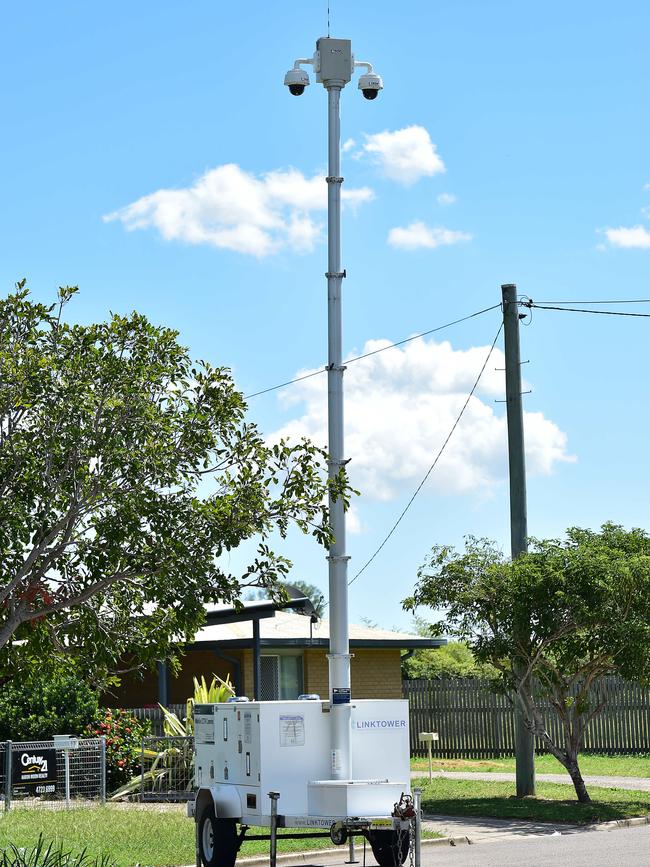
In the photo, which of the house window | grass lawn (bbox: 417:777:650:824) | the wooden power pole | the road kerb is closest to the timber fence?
the house window

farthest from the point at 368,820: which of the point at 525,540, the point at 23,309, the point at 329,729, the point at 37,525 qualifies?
the point at 525,540

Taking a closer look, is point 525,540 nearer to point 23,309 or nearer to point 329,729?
point 329,729

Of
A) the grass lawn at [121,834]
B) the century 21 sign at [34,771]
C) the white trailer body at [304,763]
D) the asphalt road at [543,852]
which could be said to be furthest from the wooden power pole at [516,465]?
the white trailer body at [304,763]

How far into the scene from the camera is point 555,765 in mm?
28109

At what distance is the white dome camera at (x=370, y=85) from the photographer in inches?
565

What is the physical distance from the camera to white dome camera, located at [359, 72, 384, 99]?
14359 mm

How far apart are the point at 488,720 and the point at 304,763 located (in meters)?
19.4

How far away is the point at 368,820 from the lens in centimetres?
1255

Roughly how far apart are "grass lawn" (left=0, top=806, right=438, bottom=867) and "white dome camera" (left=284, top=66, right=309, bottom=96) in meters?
8.46

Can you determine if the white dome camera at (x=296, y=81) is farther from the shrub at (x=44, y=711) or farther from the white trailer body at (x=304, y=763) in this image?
the shrub at (x=44, y=711)

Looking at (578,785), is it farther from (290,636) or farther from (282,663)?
(282,663)

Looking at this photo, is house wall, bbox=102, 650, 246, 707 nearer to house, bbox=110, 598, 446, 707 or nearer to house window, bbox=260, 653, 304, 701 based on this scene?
house, bbox=110, 598, 446, 707

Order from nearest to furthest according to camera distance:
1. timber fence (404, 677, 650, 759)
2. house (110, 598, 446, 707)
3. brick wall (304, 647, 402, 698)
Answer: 1. house (110, 598, 446, 707)
2. timber fence (404, 677, 650, 759)
3. brick wall (304, 647, 402, 698)

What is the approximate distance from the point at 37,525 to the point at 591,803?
11944 mm
